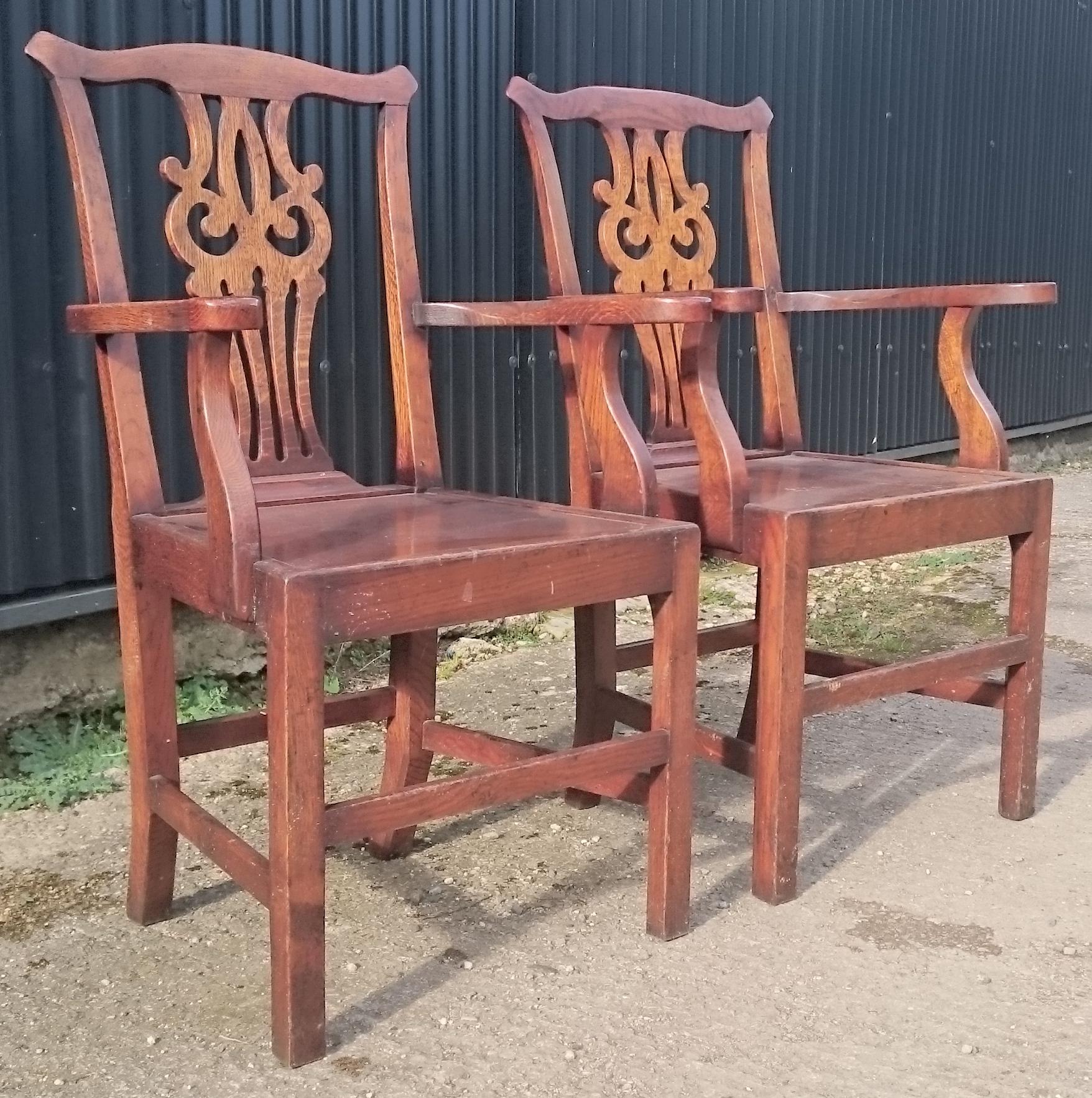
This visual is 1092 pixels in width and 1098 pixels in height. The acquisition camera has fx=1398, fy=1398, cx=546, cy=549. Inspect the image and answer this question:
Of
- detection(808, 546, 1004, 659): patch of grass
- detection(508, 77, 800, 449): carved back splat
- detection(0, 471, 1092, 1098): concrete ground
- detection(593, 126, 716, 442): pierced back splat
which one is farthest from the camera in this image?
detection(808, 546, 1004, 659): patch of grass

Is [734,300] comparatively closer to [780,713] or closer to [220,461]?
[780,713]

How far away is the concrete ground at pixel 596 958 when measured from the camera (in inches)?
63.0

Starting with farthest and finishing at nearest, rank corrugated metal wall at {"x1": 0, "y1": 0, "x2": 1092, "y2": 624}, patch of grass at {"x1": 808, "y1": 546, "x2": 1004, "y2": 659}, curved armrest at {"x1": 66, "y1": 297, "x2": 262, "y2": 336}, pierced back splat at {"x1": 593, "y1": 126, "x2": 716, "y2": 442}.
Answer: patch of grass at {"x1": 808, "y1": 546, "x2": 1004, "y2": 659}
corrugated metal wall at {"x1": 0, "y1": 0, "x2": 1092, "y2": 624}
pierced back splat at {"x1": 593, "y1": 126, "x2": 716, "y2": 442}
curved armrest at {"x1": 66, "y1": 297, "x2": 262, "y2": 336}

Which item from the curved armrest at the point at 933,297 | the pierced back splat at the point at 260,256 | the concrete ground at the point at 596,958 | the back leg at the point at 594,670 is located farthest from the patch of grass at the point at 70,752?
the curved armrest at the point at 933,297

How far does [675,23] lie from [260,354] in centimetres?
249

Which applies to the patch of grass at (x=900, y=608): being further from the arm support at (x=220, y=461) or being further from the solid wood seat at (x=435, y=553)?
the arm support at (x=220, y=461)

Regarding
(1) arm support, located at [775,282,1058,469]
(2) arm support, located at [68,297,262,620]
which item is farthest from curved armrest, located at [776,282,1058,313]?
(2) arm support, located at [68,297,262,620]

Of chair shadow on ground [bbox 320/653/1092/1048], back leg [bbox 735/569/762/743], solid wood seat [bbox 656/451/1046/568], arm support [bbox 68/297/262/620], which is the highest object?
arm support [bbox 68/297/262/620]

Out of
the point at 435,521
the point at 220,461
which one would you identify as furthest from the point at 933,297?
the point at 220,461

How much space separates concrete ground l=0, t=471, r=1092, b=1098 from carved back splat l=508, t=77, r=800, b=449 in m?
0.72

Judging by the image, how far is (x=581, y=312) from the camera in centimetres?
191

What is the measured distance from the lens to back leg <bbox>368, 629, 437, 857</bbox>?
2.13m

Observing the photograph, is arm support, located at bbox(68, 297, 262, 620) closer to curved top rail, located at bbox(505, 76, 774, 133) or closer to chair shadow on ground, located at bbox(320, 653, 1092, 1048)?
chair shadow on ground, located at bbox(320, 653, 1092, 1048)

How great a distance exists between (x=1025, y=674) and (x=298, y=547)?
129 cm
